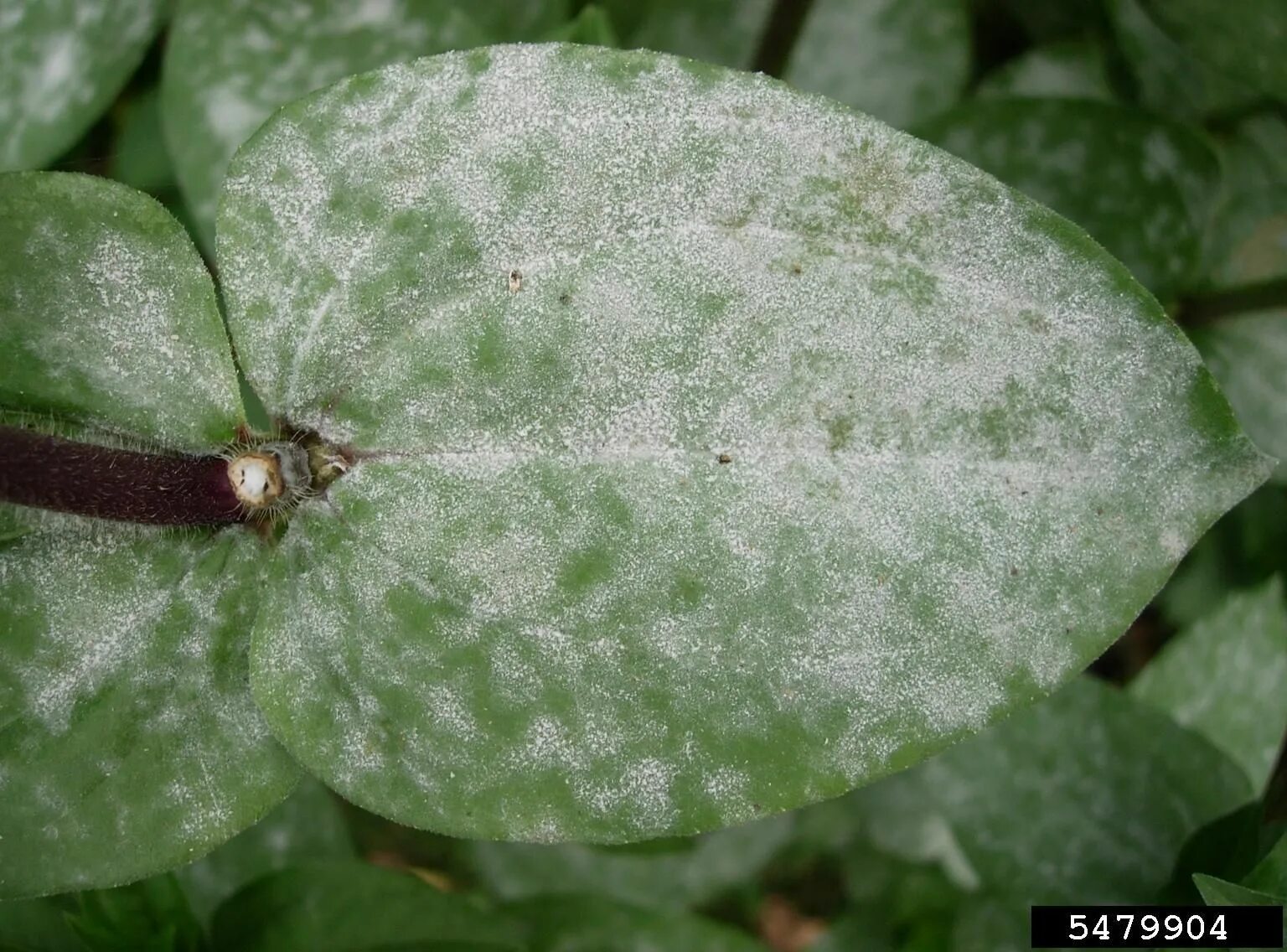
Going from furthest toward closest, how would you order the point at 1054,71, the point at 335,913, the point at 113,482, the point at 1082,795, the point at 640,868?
the point at 640,868, the point at 1054,71, the point at 1082,795, the point at 335,913, the point at 113,482

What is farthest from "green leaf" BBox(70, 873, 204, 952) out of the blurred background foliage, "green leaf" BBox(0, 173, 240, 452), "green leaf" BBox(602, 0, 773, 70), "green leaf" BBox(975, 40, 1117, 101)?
"green leaf" BBox(975, 40, 1117, 101)

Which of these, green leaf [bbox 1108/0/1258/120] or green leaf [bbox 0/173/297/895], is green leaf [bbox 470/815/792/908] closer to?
green leaf [bbox 0/173/297/895]

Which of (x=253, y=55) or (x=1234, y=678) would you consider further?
(x=1234, y=678)

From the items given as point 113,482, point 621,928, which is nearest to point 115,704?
point 113,482

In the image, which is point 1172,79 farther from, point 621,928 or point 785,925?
point 785,925

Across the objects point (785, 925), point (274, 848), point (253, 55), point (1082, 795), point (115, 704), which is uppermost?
point (253, 55)

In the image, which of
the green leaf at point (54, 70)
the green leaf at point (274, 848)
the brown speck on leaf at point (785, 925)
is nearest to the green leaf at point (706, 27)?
the green leaf at point (54, 70)
